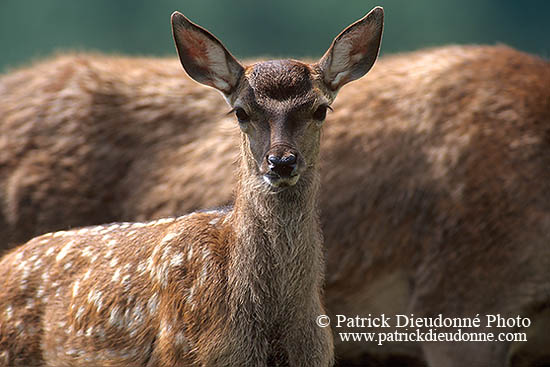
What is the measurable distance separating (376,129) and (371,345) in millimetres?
1457

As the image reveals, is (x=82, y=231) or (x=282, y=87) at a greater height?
(x=282, y=87)

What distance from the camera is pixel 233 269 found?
12.1 feet

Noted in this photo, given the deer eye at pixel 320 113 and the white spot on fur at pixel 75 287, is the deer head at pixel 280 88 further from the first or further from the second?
the white spot on fur at pixel 75 287

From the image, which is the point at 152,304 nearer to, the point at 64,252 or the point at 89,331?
the point at 89,331

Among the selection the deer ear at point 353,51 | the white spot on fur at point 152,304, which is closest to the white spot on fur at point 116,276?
the white spot on fur at point 152,304

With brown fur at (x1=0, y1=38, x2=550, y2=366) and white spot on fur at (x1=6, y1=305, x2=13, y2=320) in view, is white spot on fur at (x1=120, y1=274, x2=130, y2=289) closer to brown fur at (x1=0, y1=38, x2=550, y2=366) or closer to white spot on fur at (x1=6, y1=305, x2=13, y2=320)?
white spot on fur at (x1=6, y1=305, x2=13, y2=320)

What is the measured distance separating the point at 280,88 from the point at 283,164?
0.38 metres

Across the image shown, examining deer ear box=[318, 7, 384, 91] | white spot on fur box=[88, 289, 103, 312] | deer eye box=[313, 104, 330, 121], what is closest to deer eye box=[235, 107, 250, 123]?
deer eye box=[313, 104, 330, 121]

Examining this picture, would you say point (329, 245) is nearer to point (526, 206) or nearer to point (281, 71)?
point (526, 206)

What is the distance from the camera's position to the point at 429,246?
5.88 metres

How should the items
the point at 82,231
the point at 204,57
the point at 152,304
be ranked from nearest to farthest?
1. the point at 152,304
2. the point at 204,57
3. the point at 82,231

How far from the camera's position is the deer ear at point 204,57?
12.4 ft

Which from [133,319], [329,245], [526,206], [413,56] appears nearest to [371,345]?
[329,245]

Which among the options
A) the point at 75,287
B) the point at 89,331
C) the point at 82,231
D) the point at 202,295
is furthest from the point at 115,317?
the point at 82,231
